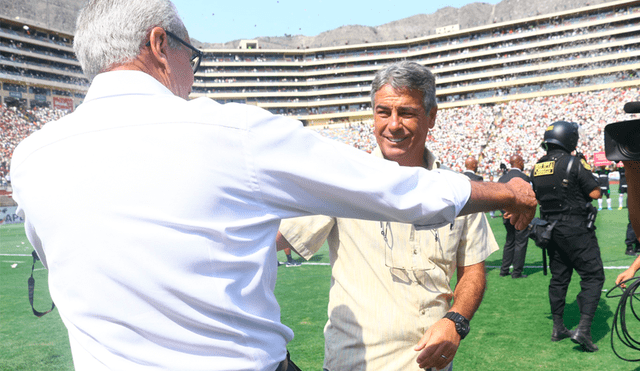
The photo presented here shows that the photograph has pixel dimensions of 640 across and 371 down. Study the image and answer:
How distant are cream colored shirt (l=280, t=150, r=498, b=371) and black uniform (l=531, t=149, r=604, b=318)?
12.1ft

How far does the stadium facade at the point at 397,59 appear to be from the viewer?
241 feet

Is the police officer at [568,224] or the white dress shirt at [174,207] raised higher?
the white dress shirt at [174,207]

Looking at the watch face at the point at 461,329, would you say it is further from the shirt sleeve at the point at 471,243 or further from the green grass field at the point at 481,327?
the green grass field at the point at 481,327

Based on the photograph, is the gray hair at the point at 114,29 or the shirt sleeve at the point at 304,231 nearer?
the gray hair at the point at 114,29

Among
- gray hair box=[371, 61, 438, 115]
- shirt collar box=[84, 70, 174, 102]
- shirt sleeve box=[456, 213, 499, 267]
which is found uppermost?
gray hair box=[371, 61, 438, 115]

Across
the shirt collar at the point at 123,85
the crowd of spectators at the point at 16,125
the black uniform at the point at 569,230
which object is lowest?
the crowd of spectators at the point at 16,125

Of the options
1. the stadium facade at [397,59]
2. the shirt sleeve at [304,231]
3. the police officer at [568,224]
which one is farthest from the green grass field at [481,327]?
the stadium facade at [397,59]

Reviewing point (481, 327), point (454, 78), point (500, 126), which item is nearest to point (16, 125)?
point (500, 126)

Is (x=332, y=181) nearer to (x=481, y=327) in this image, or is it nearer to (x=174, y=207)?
(x=174, y=207)

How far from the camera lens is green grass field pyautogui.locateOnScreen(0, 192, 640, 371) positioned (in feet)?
16.0

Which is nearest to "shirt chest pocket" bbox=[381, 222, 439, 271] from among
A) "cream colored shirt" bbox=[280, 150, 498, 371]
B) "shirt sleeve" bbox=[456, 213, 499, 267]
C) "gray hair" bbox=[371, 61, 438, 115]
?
"cream colored shirt" bbox=[280, 150, 498, 371]

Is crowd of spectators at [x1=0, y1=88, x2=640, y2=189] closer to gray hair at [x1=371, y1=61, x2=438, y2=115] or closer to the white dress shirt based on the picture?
gray hair at [x1=371, y1=61, x2=438, y2=115]

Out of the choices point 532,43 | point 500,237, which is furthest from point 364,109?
point 500,237

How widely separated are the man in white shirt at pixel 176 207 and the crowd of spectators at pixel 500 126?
114ft
